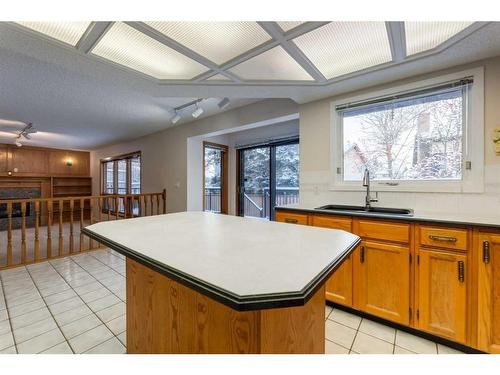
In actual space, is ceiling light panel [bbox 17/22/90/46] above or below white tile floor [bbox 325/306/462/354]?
above

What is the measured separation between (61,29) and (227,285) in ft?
6.59

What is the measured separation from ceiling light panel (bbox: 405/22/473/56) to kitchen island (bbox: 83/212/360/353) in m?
1.54

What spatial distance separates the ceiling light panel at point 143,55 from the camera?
1.65 meters

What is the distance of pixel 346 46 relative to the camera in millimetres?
1792

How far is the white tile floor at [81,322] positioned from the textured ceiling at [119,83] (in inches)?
85.1

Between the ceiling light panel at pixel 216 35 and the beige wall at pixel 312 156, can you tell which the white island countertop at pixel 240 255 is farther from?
the beige wall at pixel 312 156

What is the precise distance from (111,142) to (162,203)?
2895 millimetres

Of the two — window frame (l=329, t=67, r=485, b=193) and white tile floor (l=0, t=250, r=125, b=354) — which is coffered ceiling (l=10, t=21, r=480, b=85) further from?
white tile floor (l=0, t=250, r=125, b=354)

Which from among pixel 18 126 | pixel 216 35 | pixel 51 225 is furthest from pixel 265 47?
pixel 51 225

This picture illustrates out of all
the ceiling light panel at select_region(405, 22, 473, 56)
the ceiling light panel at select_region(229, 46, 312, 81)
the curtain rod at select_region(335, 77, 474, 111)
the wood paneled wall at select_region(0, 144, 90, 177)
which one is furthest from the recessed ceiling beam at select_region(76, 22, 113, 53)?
the wood paneled wall at select_region(0, 144, 90, 177)

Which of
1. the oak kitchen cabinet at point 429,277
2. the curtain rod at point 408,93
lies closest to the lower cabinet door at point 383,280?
the oak kitchen cabinet at point 429,277

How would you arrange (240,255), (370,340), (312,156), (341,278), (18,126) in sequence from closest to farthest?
(240,255) → (370,340) → (341,278) → (312,156) → (18,126)

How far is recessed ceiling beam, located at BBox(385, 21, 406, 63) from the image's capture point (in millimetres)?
1512

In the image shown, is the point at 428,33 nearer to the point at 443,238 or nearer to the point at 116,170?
the point at 443,238
